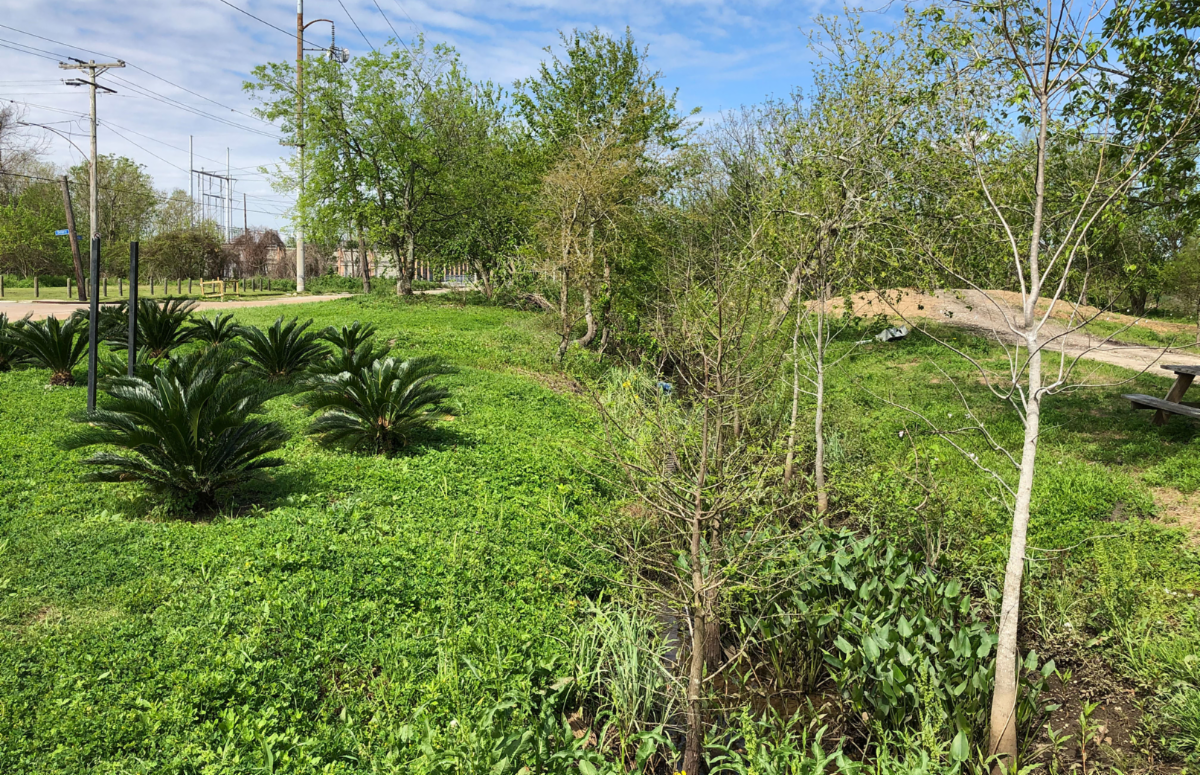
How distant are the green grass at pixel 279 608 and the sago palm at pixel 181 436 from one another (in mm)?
291

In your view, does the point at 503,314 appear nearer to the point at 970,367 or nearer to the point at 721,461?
the point at 970,367

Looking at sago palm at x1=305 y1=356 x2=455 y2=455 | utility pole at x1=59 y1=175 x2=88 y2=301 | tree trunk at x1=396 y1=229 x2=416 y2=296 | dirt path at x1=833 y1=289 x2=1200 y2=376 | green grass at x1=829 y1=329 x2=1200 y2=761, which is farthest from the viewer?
tree trunk at x1=396 y1=229 x2=416 y2=296

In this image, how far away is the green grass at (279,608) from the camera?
297 centimetres

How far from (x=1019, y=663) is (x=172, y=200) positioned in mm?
46053

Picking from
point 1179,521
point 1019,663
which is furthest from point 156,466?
point 1179,521

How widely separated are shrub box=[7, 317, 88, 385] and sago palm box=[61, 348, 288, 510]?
13.8ft

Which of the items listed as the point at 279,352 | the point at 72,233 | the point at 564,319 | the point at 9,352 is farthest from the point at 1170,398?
the point at 72,233

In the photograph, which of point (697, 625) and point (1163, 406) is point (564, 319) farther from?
point (697, 625)

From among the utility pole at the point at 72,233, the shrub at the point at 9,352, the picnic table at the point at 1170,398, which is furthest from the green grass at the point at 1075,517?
the utility pole at the point at 72,233

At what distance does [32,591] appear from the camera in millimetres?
3824

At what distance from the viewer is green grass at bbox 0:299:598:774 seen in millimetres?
2972

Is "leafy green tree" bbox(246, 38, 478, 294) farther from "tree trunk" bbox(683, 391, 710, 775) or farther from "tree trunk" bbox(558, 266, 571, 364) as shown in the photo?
"tree trunk" bbox(683, 391, 710, 775)

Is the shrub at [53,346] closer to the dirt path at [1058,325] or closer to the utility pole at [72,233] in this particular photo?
the dirt path at [1058,325]

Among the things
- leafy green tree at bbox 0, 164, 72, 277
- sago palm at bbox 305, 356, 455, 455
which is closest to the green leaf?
sago palm at bbox 305, 356, 455, 455
